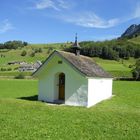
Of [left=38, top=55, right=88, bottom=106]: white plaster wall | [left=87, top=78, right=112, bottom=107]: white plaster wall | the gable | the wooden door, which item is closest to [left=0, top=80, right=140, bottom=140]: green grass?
[left=38, top=55, right=88, bottom=106]: white plaster wall

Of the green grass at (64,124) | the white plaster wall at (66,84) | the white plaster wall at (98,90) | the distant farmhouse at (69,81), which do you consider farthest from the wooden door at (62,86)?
the green grass at (64,124)

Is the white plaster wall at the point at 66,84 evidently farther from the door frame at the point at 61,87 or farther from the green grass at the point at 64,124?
the green grass at the point at 64,124

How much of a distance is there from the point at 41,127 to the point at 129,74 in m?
71.8

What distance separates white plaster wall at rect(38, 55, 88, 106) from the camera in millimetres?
23641

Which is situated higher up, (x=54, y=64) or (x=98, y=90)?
(x=54, y=64)

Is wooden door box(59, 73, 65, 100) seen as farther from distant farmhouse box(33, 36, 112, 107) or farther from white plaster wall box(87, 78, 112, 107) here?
white plaster wall box(87, 78, 112, 107)

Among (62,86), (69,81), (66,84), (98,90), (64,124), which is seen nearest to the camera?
→ (64,124)

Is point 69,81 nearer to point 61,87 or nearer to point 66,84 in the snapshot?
point 66,84

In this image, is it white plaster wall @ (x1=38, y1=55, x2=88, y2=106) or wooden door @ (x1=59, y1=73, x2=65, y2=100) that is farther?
wooden door @ (x1=59, y1=73, x2=65, y2=100)

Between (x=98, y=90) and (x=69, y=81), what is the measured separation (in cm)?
334

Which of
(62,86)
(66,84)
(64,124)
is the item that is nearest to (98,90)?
(62,86)

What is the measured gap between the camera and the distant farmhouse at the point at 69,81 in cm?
2359

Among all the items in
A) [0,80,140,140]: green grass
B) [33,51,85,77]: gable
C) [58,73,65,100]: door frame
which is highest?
[33,51,85,77]: gable

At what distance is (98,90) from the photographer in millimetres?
26266
